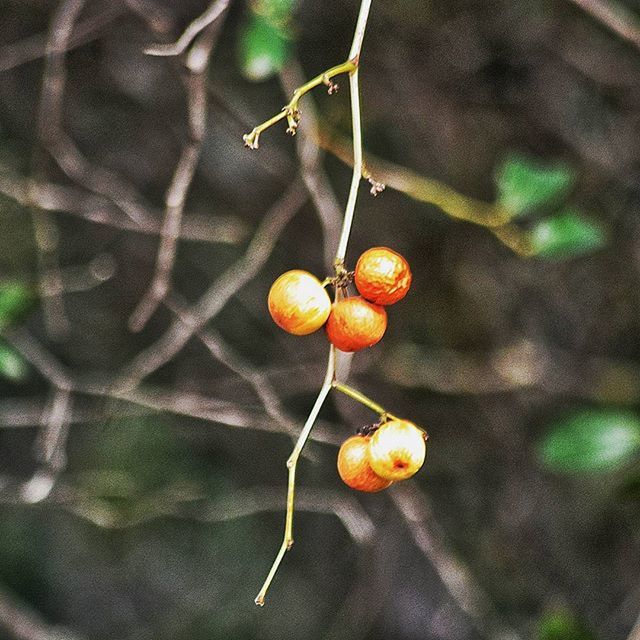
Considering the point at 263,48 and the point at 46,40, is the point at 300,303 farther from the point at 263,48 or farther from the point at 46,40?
Answer: the point at 46,40

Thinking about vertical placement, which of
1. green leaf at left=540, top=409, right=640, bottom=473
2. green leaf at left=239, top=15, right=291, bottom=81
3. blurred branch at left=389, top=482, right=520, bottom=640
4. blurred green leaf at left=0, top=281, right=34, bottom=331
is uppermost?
green leaf at left=239, top=15, right=291, bottom=81

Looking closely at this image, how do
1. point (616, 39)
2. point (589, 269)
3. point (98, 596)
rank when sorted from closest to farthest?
point (616, 39), point (589, 269), point (98, 596)

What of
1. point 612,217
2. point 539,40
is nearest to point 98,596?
point 612,217

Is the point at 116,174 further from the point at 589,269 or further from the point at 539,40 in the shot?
the point at 589,269

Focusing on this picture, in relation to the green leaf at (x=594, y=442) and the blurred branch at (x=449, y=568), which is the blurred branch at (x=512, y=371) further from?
Answer: the green leaf at (x=594, y=442)

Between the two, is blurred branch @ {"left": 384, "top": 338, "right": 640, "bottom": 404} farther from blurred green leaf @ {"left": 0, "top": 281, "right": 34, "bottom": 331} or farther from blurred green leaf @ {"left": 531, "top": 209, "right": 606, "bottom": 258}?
blurred green leaf @ {"left": 0, "top": 281, "right": 34, "bottom": 331}

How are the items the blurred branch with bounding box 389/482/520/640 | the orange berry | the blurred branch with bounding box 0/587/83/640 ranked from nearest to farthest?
the orange berry
the blurred branch with bounding box 0/587/83/640
the blurred branch with bounding box 389/482/520/640

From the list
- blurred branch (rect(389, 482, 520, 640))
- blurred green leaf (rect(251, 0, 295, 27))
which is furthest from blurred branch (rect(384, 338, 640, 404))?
blurred green leaf (rect(251, 0, 295, 27))
